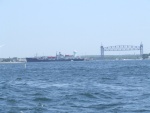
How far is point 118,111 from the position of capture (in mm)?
17578

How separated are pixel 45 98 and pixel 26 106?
115 inches

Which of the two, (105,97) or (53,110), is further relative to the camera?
(105,97)

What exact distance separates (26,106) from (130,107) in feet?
15.9

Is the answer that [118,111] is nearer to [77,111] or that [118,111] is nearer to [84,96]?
[77,111]

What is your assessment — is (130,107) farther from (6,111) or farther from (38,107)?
(6,111)

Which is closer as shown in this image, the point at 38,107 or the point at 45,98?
the point at 38,107

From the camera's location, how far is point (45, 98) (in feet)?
73.2

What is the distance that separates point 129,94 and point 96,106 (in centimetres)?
479

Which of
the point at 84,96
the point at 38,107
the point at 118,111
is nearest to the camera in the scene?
the point at 118,111

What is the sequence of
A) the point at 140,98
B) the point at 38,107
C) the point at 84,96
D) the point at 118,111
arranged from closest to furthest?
the point at 118,111 → the point at 38,107 → the point at 140,98 → the point at 84,96

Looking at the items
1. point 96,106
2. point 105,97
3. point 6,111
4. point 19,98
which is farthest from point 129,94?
point 6,111

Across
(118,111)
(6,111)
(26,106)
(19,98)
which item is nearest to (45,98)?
(19,98)

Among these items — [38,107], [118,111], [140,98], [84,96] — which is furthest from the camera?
[84,96]

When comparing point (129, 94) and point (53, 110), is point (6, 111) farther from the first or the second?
point (129, 94)
